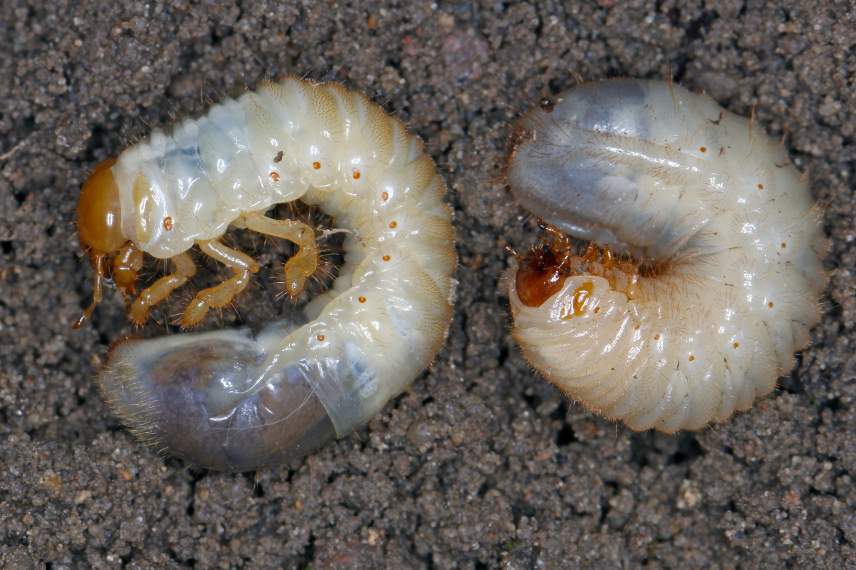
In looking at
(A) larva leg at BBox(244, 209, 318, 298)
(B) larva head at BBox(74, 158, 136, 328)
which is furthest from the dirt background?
(A) larva leg at BBox(244, 209, 318, 298)

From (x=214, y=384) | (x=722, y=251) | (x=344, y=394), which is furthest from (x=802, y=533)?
(x=214, y=384)

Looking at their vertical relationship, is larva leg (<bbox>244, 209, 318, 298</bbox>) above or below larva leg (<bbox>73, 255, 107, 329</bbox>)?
above

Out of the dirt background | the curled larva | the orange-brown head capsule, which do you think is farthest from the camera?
the dirt background

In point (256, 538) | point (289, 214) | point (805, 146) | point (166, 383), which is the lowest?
point (256, 538)

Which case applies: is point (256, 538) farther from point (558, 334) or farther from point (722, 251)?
point (722, 251)

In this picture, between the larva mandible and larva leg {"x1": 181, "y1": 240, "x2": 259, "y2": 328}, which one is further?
larva leg {"x1": 181, "y1": 240, "x2": 259, "y2": 328}

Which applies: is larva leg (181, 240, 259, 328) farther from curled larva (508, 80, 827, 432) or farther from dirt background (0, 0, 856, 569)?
curled larva (508, 80, 827, 432)

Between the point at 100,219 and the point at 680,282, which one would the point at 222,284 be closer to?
the point at 100,219
